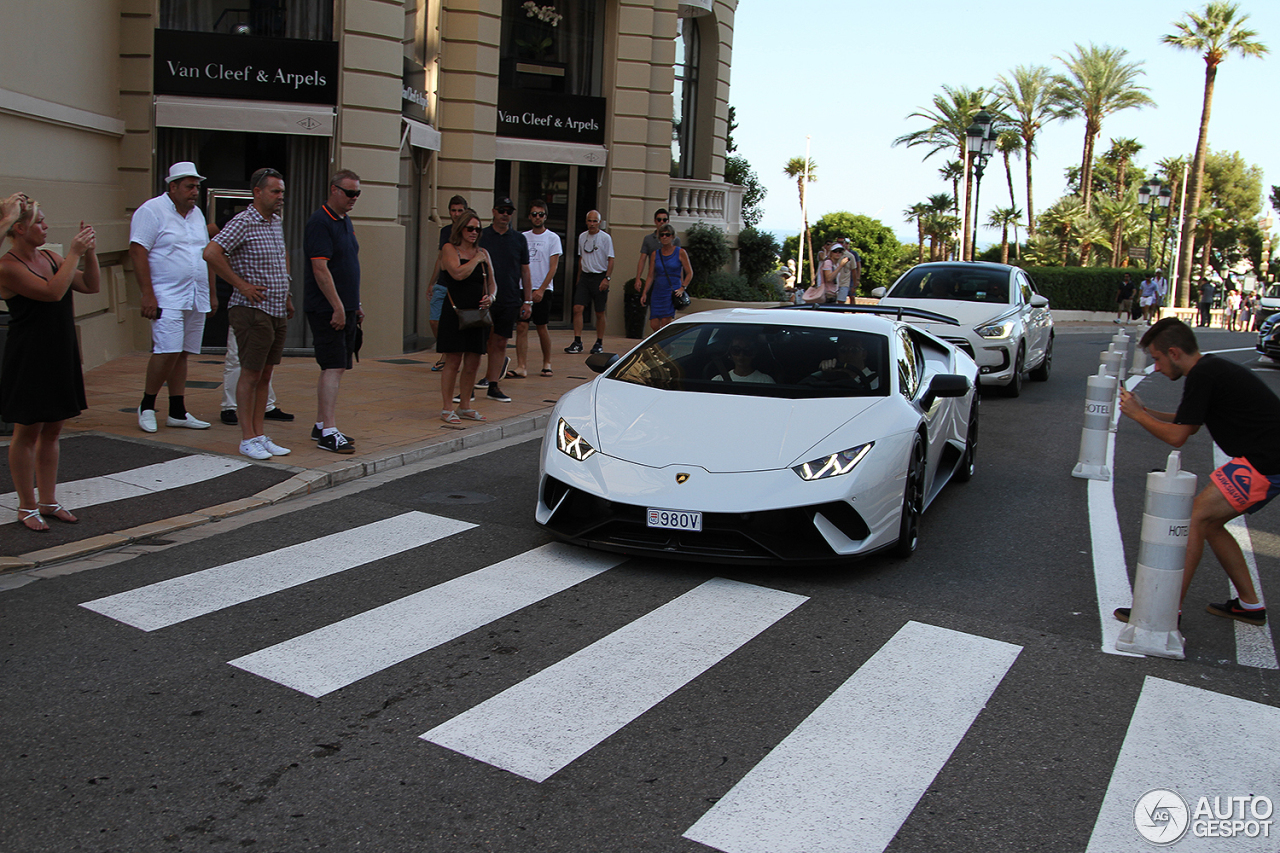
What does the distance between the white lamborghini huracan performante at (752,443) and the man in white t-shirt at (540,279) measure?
5767 millimetres

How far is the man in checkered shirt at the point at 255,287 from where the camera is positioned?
314 inches

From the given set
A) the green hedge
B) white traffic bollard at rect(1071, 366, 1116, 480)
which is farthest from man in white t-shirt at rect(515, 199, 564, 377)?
the green hedge

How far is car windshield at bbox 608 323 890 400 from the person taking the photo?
22.3ft

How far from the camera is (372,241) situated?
14.7m

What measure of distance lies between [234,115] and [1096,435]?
10.6m

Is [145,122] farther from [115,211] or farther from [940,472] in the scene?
[940,472]

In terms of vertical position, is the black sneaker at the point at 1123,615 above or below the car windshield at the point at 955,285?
below

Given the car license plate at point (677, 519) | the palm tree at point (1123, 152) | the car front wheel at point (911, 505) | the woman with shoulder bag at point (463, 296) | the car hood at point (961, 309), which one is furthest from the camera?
the palm tree at point (1123, 152)

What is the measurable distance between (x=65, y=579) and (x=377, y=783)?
9.35 feet

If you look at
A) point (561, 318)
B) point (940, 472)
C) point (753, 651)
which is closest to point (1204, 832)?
point (753, 651)

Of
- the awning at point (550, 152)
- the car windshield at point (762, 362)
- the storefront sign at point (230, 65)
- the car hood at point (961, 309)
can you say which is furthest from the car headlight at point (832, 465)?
the awning at point (550, 152)

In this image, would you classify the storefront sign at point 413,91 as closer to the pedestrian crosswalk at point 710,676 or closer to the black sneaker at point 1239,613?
the pedestrian crosswalk at point 710,676

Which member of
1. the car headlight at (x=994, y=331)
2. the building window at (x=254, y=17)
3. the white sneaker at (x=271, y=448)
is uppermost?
the building window at (x=254, y=17)

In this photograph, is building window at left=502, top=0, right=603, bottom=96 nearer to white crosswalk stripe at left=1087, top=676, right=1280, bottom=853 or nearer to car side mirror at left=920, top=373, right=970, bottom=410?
car side mirror at left=920, top=373, right=970, bottom=410
